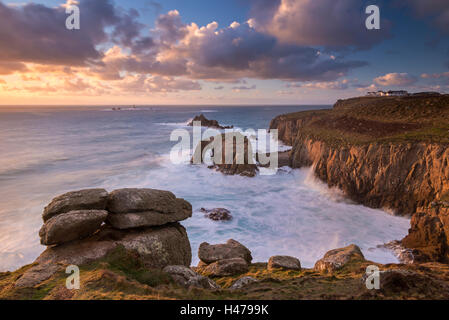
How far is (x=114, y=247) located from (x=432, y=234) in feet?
75.2

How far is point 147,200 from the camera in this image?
51.1 feet

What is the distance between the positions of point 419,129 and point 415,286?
32.5 metres

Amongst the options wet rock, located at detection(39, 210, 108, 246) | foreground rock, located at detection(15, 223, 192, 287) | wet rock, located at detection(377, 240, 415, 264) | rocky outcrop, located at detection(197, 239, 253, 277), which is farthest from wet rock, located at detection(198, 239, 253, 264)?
wet rock, located at detection(377, 240, 415, 264)

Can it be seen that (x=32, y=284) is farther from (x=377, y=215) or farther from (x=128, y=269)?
(x=377, y=215)

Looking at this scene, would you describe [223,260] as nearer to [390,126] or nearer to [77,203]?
[77,203]

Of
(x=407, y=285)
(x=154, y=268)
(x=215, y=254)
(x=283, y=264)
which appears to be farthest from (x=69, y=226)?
(x=407, y=285)

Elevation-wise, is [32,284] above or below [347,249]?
above

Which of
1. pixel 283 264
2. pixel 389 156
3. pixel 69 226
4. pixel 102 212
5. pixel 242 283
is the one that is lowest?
pixel 283 264

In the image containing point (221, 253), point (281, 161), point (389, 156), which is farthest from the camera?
point (281, 161)

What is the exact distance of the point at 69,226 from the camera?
503 inches

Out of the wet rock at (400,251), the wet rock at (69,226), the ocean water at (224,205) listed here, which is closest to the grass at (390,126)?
the ocean water at (224,205)

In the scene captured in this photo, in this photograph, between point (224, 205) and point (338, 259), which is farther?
point (224, 205)
